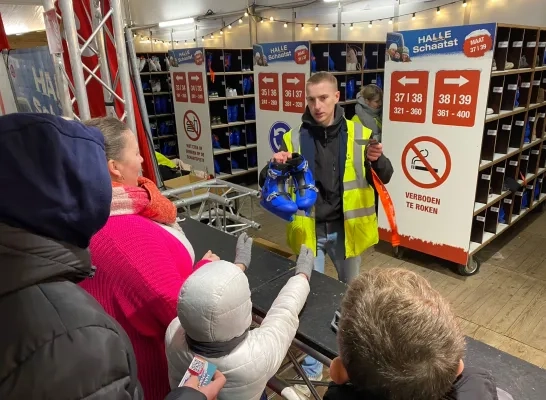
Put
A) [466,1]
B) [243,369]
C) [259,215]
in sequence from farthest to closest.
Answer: [466,1] → [259,215] → [243,369]

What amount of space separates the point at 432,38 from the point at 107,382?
11.4ft

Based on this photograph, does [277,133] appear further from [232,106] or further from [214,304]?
[214,304]

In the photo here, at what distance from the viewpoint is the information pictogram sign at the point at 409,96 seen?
11.4 ft

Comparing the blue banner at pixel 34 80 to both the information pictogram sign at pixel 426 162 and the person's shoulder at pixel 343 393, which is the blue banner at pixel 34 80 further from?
the person's shoulder at pixel 343 393

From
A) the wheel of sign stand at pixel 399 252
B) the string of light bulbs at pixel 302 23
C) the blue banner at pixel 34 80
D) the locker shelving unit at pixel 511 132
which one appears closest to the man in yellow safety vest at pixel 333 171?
the locker shelving unit at pixel 511 132

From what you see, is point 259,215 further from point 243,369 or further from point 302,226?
point 243,369

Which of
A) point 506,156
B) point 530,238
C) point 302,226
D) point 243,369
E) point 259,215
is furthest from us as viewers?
point 259,215

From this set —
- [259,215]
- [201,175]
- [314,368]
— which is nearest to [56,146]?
[314,368]

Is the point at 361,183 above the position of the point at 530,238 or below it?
above

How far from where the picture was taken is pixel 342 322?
2.77 ft

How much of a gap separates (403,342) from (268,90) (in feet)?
15.7

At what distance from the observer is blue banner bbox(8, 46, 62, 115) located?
3.60 m

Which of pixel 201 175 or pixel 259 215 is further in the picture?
pixel 259 215

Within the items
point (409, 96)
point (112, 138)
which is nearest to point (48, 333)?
point (112, 138)
